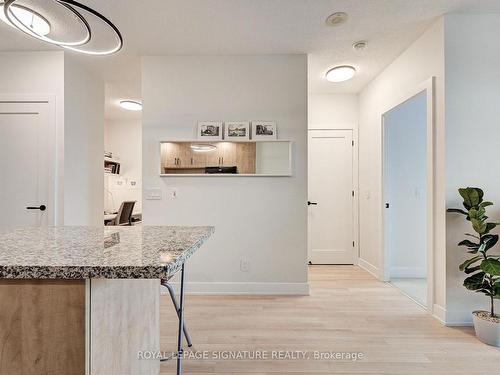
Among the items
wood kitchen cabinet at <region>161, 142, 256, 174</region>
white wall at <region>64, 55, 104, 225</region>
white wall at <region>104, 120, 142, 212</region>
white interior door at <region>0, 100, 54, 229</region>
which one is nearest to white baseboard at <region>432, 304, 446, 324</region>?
wood kitchen cabinet at <region>161, 142, 256, 174</region>

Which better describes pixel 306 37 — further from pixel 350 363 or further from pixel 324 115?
pixel 350 363

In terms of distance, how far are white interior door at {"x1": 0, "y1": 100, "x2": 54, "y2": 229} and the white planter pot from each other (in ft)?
12.9

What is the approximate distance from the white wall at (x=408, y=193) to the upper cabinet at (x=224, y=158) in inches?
66.1

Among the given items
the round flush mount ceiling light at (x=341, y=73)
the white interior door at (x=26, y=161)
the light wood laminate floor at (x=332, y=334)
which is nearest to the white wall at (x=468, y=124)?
the light wood laminate floor at (x=332, y=334)

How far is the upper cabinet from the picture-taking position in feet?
10.3

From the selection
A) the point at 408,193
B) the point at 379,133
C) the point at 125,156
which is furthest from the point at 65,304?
the point at 125,156

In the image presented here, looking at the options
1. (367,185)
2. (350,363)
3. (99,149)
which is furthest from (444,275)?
(99,149)

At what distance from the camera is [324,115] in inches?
173

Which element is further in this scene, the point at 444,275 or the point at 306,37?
the point at 306,37

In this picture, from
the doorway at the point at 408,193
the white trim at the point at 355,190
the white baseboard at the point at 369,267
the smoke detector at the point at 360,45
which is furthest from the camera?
the white trim at the point at 355,190

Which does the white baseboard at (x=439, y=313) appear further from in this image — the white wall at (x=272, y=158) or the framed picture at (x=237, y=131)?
the framed picture at (x=237, y=131)

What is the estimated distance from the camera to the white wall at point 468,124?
2389 mm

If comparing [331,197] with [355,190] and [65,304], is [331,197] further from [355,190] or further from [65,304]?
[65,304]

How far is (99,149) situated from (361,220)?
12.5ft
